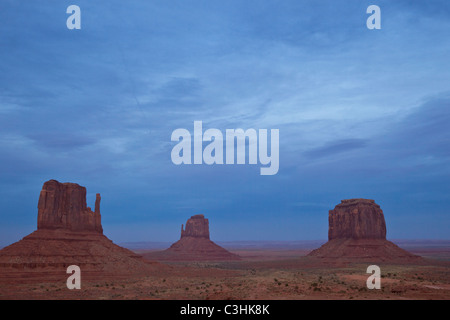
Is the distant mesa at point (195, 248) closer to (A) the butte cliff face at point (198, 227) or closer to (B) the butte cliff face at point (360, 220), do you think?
(A) the butte cliff face at point (198, 227)

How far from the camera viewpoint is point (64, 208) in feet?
229

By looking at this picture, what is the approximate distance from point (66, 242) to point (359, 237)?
79.9 m

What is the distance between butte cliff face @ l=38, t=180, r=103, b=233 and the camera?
67.3 meters

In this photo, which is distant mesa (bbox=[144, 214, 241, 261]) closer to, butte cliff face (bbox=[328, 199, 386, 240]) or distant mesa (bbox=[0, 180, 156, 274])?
butte cliff face (bbox=[328, 199, 386, 240])

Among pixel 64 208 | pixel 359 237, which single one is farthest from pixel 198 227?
pixel 64 208

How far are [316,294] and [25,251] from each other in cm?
4567

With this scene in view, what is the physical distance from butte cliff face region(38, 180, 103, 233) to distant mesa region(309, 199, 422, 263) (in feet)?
207

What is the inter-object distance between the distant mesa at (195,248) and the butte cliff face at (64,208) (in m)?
62.1

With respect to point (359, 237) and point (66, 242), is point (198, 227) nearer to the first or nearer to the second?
point (359, 237)

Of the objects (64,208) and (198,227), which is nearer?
(64,208)

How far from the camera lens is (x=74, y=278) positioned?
56.6 meters

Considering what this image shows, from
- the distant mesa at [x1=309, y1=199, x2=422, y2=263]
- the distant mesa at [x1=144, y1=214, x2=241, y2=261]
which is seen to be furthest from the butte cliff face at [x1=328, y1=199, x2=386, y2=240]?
the distant mesa at [x1=144, y1=214, x2=241, y2=261]
